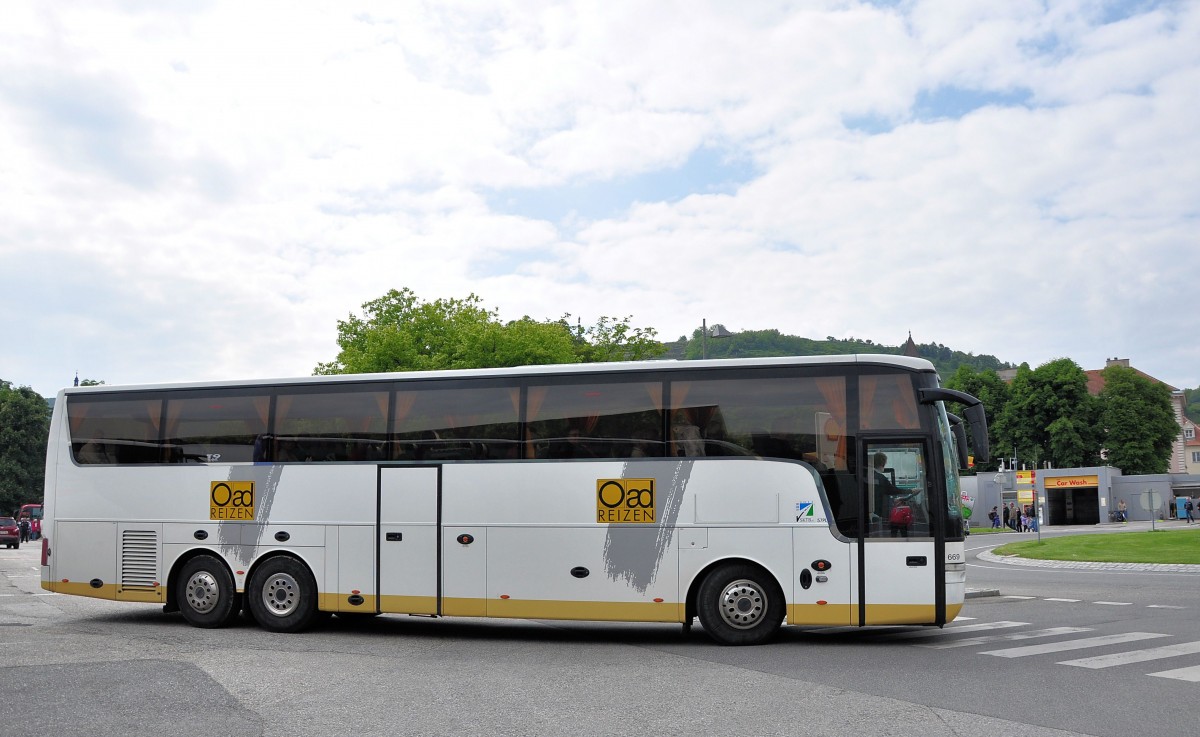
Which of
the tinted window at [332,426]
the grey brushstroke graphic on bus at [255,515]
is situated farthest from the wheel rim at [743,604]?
the grey brushstroke graphic on bus at [255,515]

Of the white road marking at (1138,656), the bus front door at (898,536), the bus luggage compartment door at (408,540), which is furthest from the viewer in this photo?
the bus luggage compartment door at (408,540)

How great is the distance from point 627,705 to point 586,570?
→ 4.48m

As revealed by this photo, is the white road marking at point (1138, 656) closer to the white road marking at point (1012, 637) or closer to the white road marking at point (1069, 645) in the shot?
the white road marking at point (1069, 645)

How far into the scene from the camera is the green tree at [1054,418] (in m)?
84.8

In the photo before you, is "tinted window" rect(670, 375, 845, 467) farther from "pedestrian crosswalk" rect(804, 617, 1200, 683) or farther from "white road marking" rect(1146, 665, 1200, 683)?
"white road marking" rect(1146, 665, 1200, 683)

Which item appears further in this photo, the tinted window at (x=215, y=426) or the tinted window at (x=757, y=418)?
the tinted window at (x=215, y=426)

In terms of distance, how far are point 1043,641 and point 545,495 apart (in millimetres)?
6283

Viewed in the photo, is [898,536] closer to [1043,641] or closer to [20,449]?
[1043,641]


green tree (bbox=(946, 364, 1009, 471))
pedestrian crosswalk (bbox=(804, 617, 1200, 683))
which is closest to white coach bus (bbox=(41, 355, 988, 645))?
pedestrian crosswalk (bbox=(804, 617, 1200, 683))

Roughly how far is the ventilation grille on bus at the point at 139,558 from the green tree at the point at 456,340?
32791 millimetres

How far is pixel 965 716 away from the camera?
26.2ft

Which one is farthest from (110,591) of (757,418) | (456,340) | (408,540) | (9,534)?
(9,534)

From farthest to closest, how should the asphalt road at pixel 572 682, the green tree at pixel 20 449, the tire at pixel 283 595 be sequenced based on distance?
the green tree at pixel 20 449, the tire at pixel 283 595, the asphalt road at pixel 572 682

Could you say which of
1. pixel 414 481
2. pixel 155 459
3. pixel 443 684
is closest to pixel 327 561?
pixel 414 481
